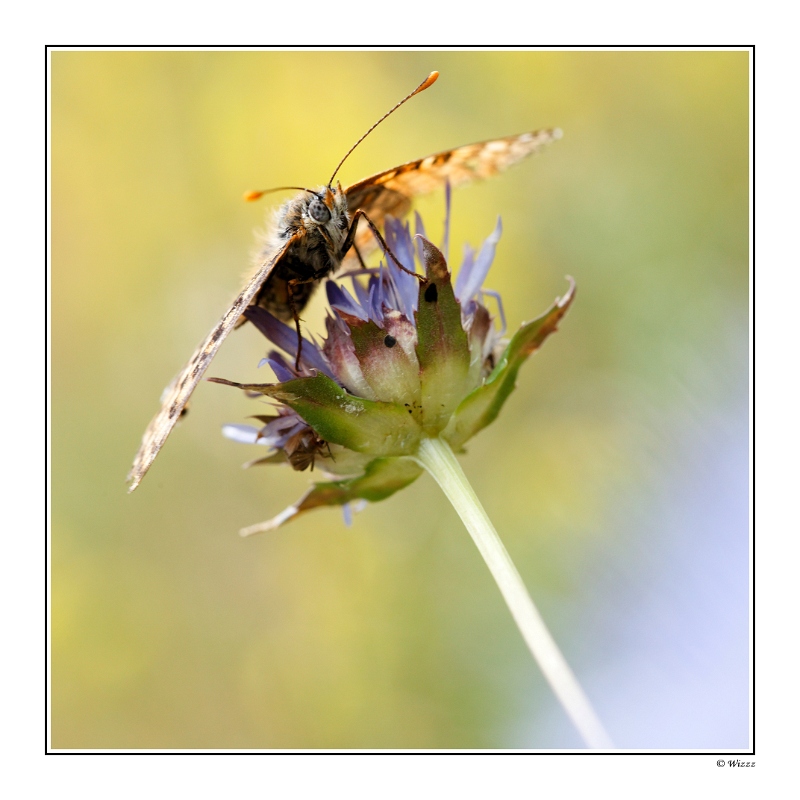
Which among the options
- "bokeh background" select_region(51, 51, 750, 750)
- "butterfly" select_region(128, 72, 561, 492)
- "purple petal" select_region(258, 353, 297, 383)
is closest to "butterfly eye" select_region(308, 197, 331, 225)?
"butterfly" select_region(128, 72, 561, 492)

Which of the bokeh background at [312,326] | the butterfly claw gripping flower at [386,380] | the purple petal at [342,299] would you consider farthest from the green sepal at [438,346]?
the bokeh background at [312,326]

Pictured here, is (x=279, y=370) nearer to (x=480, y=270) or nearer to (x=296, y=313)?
(x=296, y=313)

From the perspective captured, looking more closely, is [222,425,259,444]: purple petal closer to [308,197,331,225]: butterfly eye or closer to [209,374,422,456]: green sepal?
[209,374,422,456]: green sepal

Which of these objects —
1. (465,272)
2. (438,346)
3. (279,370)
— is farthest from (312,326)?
(438,346)

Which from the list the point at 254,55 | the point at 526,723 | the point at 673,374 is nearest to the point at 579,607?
the point at 526,723

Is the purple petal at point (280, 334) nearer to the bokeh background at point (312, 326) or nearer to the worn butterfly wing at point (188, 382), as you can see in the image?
the worn butterfly wing at point (188, 382)

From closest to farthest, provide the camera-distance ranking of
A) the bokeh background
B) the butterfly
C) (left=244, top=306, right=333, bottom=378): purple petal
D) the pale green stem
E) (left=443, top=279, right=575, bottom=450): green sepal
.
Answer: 1. the pale green stem
2. the butterfly
3. (left=443, top=279, right=575, bottom=450): green sepal
4. (left=244, top=306, right=333, bottom=378): purple petal
5. the bokeh background

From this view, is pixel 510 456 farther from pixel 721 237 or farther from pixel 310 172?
pixel 310 172
